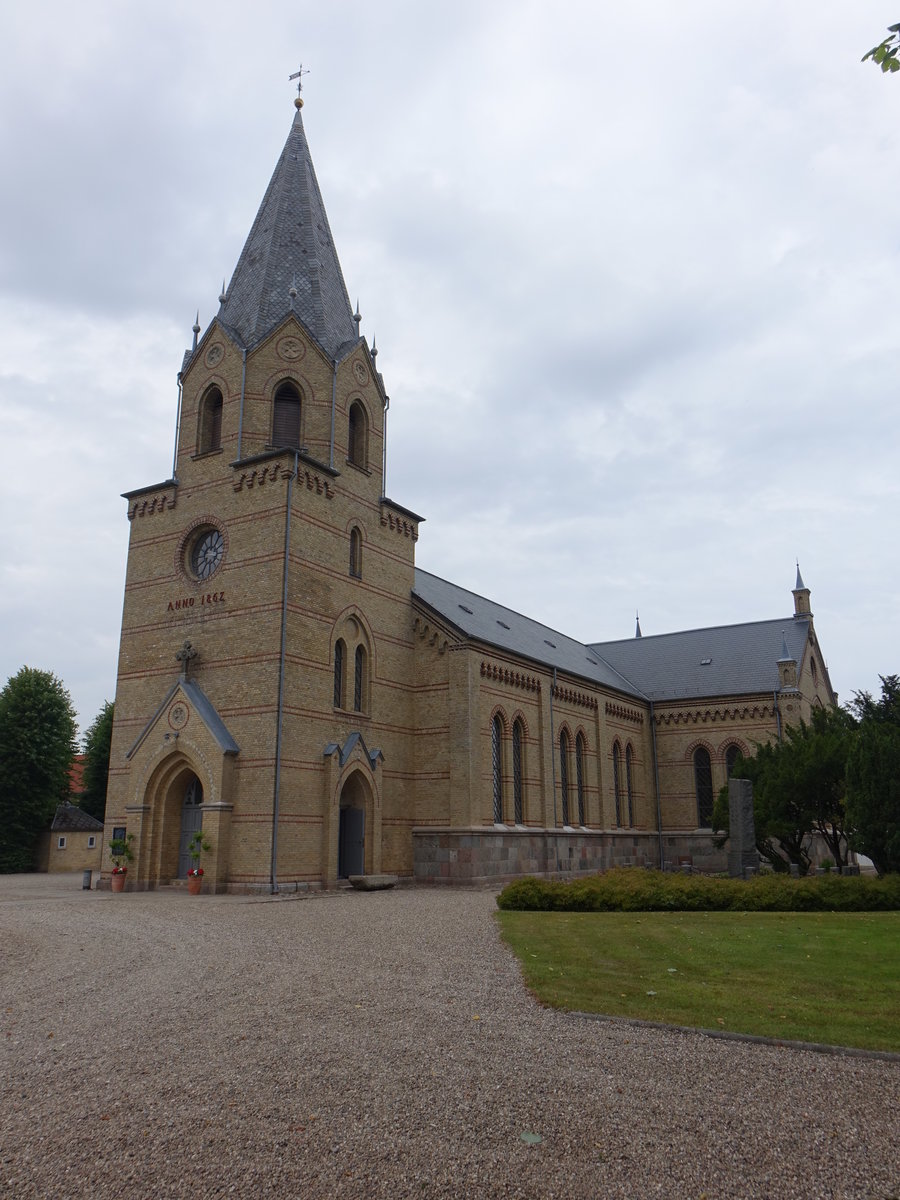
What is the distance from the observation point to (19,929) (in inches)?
663

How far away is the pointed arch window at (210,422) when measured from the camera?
30875mm

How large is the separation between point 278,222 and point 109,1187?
33.4 metres

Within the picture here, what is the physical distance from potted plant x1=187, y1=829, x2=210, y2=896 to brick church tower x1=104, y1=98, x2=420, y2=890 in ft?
0.78

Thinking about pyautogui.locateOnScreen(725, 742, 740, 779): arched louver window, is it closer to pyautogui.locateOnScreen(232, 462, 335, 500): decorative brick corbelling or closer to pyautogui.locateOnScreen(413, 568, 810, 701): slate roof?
pyautogui.locateOnScreen(413, 568, 810, 701): slate roof

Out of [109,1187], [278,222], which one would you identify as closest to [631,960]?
[109,1187]

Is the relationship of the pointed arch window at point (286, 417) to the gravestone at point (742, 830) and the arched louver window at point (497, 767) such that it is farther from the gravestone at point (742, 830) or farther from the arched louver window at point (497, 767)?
the gravestone at point (742, 830)

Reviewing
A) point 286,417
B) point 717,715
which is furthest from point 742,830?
point 286,417

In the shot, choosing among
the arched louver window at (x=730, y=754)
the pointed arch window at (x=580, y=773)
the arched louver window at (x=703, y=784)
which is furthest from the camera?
the arched louver window at (x=703, y=784)

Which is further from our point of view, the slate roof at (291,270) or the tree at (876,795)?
the slate roof at (291,270)

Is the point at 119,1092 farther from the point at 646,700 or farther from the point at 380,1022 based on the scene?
the point at 646,700

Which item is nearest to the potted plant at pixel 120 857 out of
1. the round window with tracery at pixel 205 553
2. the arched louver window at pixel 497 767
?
the round window with tracery at pixel 205 553

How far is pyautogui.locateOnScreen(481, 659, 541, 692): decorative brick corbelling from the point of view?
1272 inches

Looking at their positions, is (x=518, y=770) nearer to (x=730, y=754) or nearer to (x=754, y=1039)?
(x=730, y=754)

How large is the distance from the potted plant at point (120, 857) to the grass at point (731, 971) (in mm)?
13543
